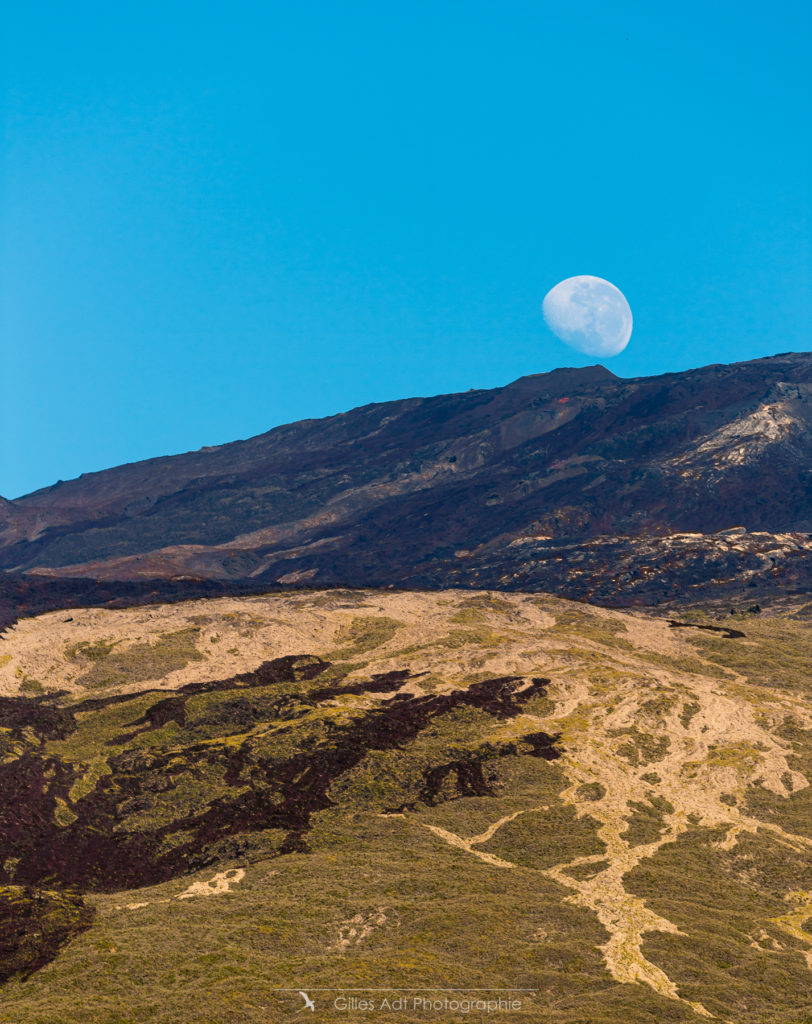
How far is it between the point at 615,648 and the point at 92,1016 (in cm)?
8409

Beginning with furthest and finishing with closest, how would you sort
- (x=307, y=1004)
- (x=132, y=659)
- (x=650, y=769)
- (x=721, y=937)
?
(x=132, y=659), (x=650, y=769), (x=721, y=937), (x=307, y=1004)

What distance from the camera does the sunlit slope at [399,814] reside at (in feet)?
165

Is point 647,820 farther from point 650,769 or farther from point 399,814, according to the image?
point 399,814

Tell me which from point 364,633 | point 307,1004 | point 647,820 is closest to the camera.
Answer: point 307,1004

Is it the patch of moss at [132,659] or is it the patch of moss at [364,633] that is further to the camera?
the patch of moss at [364,633]

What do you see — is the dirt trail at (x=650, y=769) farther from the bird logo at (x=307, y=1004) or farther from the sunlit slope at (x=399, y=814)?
the bird logo at (x=307, y=1004)

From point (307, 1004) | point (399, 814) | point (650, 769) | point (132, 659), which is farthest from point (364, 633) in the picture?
point (307, 1004)

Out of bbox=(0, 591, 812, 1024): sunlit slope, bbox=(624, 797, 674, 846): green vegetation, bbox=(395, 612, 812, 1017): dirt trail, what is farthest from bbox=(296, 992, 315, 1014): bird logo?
bbox=(624, 797, 674, 846): green vegetation

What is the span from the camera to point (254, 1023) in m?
45.1

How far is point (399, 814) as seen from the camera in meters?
75.1

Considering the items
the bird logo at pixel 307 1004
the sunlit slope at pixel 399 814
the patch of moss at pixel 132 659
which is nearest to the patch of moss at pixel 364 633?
the sunlit slope at pixel 399 814

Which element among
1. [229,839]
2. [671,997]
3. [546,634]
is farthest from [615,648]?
[671,997]

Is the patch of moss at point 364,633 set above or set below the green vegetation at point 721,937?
above

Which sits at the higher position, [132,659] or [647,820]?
[132,659]
